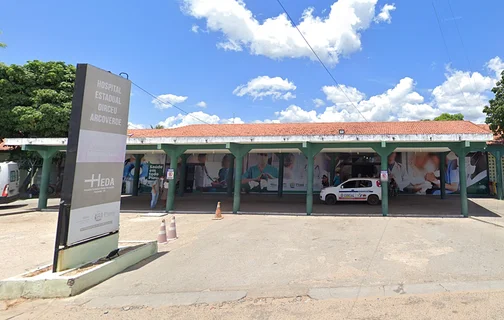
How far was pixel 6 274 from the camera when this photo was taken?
549 cm

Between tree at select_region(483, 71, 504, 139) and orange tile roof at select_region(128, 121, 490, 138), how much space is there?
2.40 m

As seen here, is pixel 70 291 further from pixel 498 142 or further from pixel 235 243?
pixel 498 142

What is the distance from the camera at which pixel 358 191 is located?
14.7 meters

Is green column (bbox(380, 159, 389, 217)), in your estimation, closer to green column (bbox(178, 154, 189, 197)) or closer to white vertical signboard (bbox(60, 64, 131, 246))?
white vertical signboard (bbox(60, 64, 131, 246))

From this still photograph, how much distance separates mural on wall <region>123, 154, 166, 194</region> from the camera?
22.2m

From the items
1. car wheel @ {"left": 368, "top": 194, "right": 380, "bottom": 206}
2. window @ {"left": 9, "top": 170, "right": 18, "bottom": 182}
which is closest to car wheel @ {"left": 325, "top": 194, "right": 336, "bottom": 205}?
car wheel @ {"left": 368, "top": 194, "right": 380, "bottom": 206}

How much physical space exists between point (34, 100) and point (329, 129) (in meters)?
20.7

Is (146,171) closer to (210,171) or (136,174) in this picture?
(136,174)

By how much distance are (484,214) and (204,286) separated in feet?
40.2

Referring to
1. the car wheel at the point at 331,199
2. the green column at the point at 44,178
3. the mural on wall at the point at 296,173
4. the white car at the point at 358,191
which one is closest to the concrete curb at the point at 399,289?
the white car at the point at 358,191

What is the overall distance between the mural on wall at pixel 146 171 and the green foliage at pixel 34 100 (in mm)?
5464

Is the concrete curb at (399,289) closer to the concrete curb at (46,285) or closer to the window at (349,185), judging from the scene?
the concrete curb at (46,285)

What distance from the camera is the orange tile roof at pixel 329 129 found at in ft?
63.9

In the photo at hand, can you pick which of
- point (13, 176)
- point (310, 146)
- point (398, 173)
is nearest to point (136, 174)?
Result: point (13, 176)
